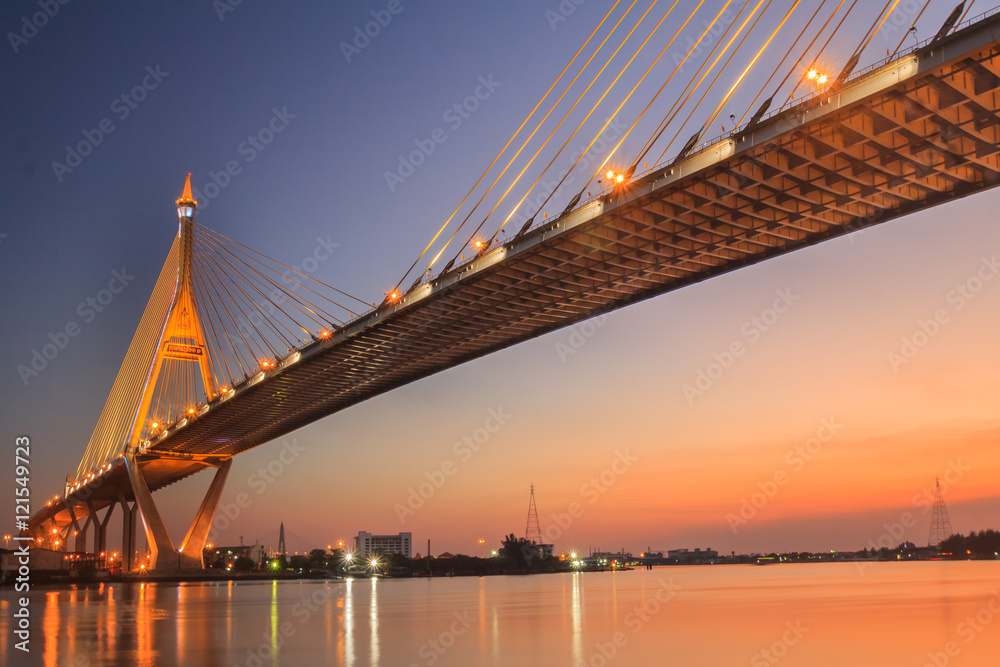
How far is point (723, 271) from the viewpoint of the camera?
3225cm

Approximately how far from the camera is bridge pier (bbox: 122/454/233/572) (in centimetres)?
6506

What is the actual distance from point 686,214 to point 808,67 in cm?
697

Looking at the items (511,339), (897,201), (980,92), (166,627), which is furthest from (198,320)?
(980,92)

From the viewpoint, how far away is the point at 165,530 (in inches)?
2618

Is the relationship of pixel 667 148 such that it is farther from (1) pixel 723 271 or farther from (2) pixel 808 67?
(1) pixel 723 271

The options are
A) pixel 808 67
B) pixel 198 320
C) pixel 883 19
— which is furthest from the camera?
pixel 198 320

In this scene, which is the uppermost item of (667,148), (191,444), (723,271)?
(667,148)
